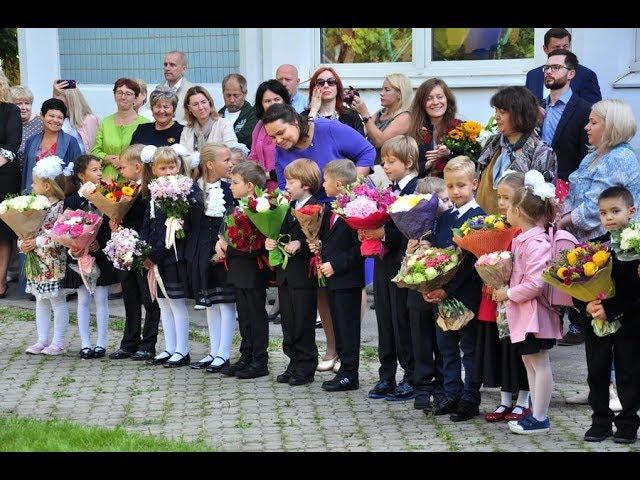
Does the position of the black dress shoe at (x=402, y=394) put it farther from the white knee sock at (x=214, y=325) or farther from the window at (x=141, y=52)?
the window at (x=141, y=52)

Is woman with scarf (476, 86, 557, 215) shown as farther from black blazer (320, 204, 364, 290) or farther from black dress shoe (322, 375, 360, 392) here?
black dress shoe (322, 375, 360, 392)

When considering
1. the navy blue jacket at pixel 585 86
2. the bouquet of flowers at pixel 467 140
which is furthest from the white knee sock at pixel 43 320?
the navy blue jacket at pixel 585 86

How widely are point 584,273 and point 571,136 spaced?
291 cm

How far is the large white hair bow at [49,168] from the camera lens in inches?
410

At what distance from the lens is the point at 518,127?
8.56 meters

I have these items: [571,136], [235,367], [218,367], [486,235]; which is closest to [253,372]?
[235,367]

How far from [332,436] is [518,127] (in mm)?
2534

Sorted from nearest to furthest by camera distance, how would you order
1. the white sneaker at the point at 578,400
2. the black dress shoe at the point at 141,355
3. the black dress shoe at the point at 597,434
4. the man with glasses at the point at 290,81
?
1. the black dress shoe at the point at 597,434
2. the white sneaker at the point at 578,400
3. the black dress shoe at the point at 141,355
4. the man with glasses at the point at 290,81

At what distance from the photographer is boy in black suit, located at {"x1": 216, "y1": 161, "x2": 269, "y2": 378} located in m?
9.25

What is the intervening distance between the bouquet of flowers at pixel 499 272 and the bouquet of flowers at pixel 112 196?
3422mm

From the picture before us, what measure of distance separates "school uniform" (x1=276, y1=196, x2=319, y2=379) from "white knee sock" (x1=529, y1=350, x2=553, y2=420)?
2.08 meters
